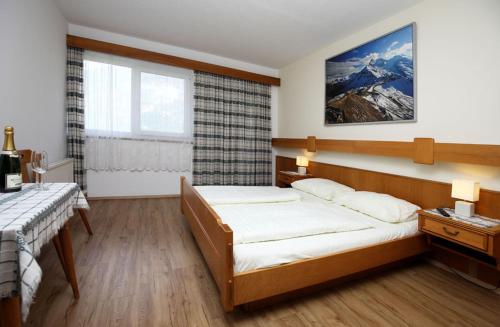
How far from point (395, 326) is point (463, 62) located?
2135 mm

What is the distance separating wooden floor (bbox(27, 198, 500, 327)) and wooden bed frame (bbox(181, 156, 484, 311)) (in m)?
0.14

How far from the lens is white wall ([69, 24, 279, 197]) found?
3598 mm

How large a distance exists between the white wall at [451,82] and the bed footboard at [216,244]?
2.08 metres

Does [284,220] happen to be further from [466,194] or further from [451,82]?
[451,82]

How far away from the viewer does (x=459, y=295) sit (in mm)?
1821

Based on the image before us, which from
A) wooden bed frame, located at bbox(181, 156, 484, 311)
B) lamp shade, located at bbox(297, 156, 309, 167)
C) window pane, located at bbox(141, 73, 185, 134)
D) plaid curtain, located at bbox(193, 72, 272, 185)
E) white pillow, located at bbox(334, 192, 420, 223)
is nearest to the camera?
wooden bed frame, located at bbox(181, 156, 484, 311)

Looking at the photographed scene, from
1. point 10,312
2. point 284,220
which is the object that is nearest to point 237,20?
point 284,220

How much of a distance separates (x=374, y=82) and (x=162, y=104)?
3142 mm

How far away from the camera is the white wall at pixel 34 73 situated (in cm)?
196

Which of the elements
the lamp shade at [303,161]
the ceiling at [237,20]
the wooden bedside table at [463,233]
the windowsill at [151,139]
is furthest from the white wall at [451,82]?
the windowsill at [151,139]

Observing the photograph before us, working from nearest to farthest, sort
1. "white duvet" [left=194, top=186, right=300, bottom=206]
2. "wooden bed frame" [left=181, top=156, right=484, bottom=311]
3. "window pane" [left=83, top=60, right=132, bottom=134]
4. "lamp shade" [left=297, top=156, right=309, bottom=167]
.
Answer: "wooden bed frame" [left=181, top=156, right=484, bottom=311]
"white duvet" [left=194, top=186, right=300, bottom=206]
"window pane" [left=83, top=60, right=132, bottom=134]
"lamp shade" [left=297, top=156, right=309, bottom=167]

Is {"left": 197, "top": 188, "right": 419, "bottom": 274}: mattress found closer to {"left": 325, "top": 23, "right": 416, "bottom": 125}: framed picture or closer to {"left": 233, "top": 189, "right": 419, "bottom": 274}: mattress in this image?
{"left": 233, "top": 189, "right": 419, "bottom": 274}: mattress

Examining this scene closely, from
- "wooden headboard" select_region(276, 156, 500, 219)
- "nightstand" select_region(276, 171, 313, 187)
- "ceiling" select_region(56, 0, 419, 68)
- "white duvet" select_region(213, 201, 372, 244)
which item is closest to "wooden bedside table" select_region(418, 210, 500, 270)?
"wooden headboard" select_region(276, 156, 500, 219)

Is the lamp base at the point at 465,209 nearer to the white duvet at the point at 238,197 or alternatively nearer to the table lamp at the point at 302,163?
the white duvet at the point at 238,197
